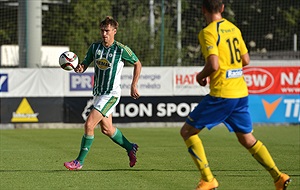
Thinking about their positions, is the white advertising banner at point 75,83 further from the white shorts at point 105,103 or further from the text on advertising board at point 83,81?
the white shorts at point 105,103

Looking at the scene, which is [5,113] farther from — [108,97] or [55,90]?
[108,97]

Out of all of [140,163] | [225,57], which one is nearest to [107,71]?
[140,163]

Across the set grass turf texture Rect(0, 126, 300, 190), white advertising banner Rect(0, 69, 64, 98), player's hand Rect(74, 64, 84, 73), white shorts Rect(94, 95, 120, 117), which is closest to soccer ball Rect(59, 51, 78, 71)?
player's hand Rect(74, 64, 84, 73)

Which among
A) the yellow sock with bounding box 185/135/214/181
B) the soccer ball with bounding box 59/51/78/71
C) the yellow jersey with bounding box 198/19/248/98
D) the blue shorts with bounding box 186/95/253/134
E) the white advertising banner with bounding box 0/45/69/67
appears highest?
the yellow jersey with bounding box 198/19/248/98

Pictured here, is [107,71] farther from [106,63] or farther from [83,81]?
[83,81]

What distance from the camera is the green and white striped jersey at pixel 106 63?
36.8 feet

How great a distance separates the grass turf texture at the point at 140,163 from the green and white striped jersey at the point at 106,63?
4.02 ft

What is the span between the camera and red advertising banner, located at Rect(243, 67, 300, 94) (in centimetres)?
2195

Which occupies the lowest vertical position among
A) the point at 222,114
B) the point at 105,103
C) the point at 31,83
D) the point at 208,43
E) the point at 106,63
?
the point at 31,83

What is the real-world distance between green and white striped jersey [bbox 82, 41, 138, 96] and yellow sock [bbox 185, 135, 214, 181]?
306 cm

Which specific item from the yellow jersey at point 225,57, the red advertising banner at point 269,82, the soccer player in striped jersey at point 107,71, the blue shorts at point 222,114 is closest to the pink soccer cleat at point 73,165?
the soccer player in striped jersey at point 107,71

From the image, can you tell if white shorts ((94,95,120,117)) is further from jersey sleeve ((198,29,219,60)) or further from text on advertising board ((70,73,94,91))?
text on advertising board ((70,73,94,91))

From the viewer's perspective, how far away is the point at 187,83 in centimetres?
2195

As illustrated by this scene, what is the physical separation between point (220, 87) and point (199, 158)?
0.84 meters
